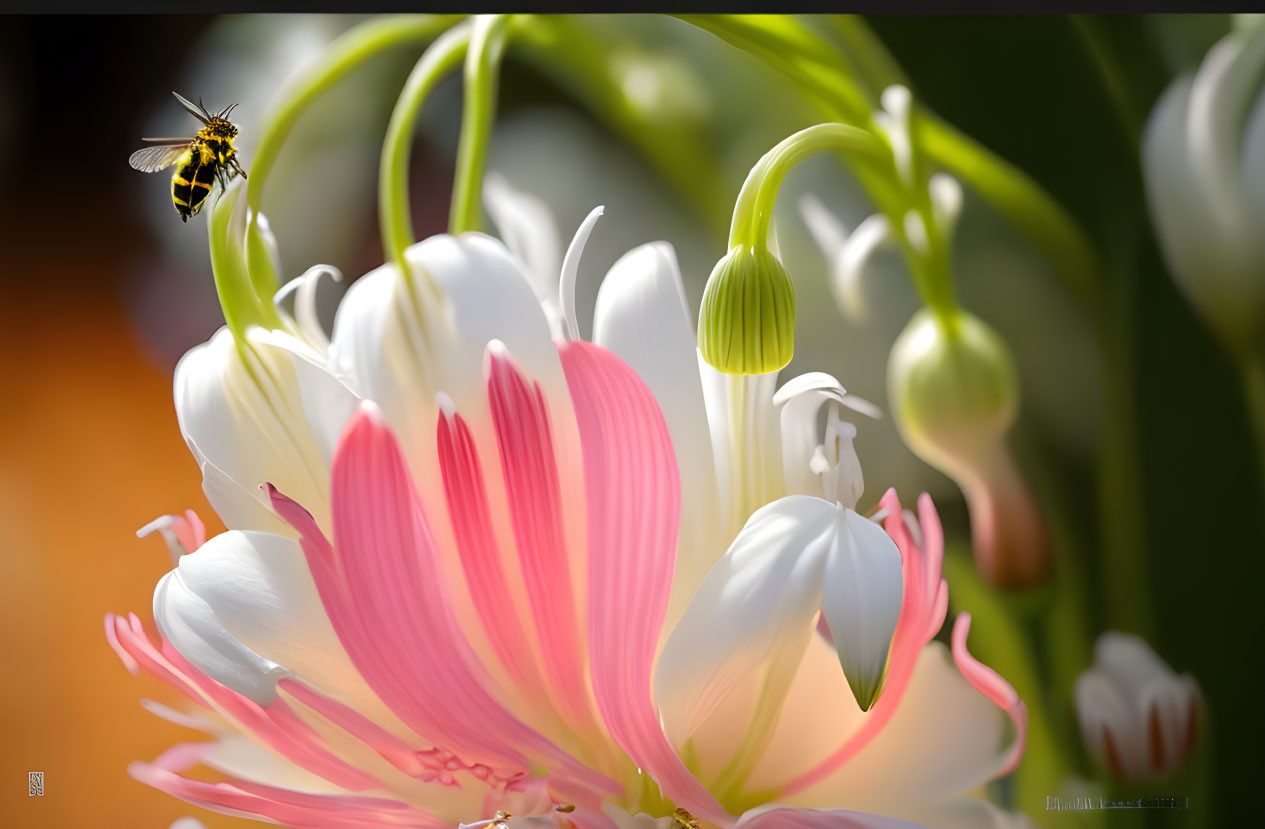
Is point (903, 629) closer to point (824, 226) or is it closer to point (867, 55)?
point (824, 226)

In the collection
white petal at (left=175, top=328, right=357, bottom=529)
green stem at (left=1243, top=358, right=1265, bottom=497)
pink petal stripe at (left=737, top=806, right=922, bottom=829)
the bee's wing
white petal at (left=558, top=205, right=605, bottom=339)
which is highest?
the bee's wing

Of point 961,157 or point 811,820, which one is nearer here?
point 811,820

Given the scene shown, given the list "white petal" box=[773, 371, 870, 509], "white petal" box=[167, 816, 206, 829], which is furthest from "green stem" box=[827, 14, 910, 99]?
"white petal" box=[167, 816, 206, 829]

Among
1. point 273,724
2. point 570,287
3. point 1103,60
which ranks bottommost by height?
point 273,724

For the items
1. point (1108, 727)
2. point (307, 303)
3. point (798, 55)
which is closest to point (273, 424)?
point (307, 303)

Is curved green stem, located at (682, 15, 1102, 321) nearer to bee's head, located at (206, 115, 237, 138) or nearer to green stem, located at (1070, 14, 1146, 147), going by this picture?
green stem, located at (1070, 14, 1146, 147)

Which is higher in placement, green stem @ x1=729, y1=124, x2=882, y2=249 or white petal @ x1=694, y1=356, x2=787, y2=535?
green stem @ x1=729, y1=124, x2=882, y2=249
